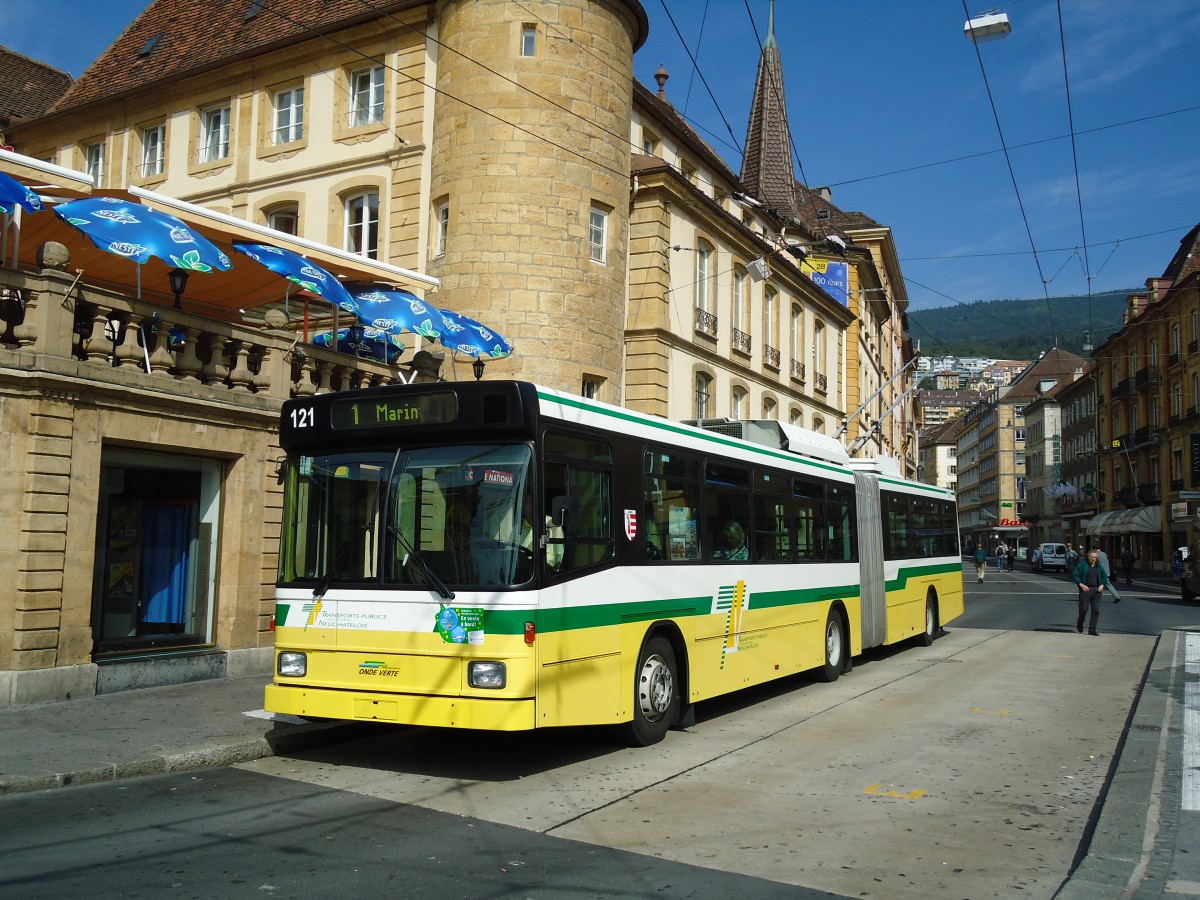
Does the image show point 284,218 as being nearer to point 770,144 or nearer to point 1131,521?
point 770,144

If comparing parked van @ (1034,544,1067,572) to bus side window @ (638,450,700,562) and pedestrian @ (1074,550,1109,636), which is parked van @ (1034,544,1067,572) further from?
bus side window @ (638,450,700,562)

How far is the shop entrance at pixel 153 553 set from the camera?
1223 cm

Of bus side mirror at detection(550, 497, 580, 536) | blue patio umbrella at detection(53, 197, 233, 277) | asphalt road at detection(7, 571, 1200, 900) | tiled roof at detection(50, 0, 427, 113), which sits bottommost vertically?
asphalt road at detection(7, 571, 1200, 900)

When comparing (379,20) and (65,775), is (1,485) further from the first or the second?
(379,20)

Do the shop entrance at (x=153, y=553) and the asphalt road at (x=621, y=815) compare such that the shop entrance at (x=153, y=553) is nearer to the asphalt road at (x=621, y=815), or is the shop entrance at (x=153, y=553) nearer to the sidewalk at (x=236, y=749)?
the sidewalk at (x=236, y=749)

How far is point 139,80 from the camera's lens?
30656 mm

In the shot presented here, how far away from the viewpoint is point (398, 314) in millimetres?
16047

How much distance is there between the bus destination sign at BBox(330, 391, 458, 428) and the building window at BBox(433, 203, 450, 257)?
14998mm

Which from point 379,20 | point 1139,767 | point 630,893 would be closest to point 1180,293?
point 379,20

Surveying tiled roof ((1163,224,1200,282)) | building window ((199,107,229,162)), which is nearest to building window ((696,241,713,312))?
building window ((199,107,229,162))

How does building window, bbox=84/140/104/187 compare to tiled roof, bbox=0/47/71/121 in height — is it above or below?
below

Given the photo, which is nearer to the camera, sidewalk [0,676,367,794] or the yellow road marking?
the yellow road marking

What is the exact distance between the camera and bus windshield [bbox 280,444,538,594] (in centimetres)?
790

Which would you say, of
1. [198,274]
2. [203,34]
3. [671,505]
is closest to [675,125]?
[203,34]
